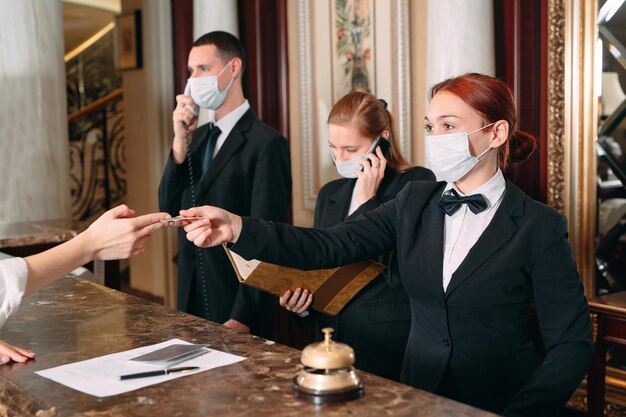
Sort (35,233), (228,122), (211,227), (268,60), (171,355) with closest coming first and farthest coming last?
(171,355) < (211,227) < (228,122) < (35,233) < (268,60)

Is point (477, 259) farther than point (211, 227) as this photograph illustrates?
No

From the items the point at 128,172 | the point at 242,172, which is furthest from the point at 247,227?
the point at 128,172

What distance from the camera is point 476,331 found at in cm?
239

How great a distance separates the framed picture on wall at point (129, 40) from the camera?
685 centimetres

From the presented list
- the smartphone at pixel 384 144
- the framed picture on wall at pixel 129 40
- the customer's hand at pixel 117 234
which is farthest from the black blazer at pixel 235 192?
the framed picture on wall at pixel 129 40

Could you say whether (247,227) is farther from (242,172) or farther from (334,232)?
(242,172)

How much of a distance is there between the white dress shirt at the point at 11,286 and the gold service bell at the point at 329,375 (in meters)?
0.87

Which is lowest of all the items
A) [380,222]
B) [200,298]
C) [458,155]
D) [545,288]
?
[200,298]

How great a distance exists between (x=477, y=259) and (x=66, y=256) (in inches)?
46.3

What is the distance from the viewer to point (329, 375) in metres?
1.69

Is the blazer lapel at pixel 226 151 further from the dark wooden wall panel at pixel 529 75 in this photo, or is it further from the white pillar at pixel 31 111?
the white pillar at pixel 31 111

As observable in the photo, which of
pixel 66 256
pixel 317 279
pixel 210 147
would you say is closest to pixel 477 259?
pixel 317 279

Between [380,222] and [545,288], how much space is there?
63 cm

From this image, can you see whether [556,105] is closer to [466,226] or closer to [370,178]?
[370,178]
